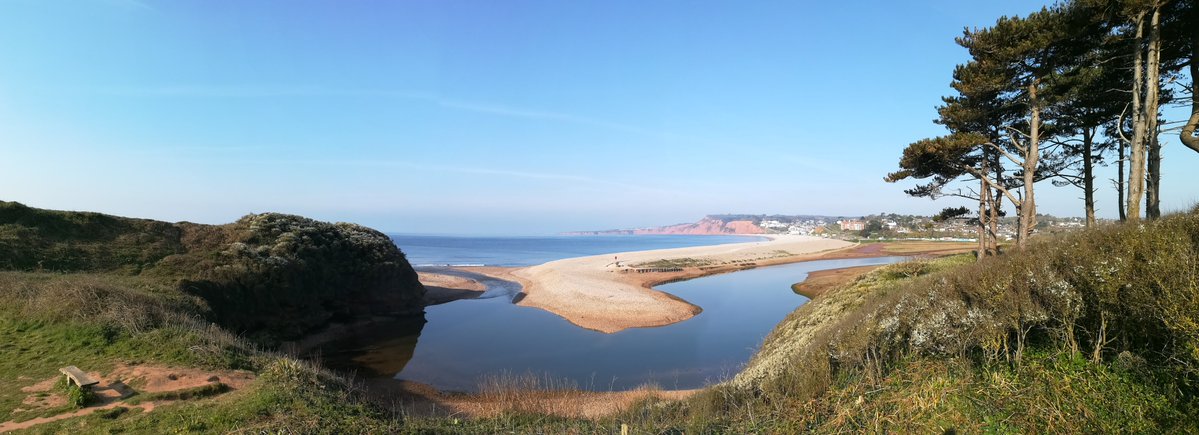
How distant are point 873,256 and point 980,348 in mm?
78304

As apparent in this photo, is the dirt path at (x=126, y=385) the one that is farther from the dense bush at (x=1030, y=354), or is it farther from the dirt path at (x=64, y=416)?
the dense bush at (x=1030, y=354)

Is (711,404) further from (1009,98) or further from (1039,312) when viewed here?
(1009,98)

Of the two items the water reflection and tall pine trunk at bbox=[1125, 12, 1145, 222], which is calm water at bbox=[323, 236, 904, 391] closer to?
the water reflection

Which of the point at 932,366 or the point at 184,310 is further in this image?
the point at 184,310

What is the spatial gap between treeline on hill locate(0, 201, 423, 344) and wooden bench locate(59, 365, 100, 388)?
888 centimetres

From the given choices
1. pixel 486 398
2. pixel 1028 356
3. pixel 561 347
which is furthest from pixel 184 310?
pixel 1028 356

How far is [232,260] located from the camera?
2188 cm

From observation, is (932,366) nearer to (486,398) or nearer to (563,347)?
(486,398)

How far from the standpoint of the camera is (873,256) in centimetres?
7525

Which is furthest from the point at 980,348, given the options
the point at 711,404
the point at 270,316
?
the point at 270,316

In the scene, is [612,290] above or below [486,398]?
below

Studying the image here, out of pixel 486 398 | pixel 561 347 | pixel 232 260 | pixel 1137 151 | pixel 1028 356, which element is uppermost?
pixel 1137 151

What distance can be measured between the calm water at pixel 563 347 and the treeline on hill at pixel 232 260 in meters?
3.69

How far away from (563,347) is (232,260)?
16.2 m
